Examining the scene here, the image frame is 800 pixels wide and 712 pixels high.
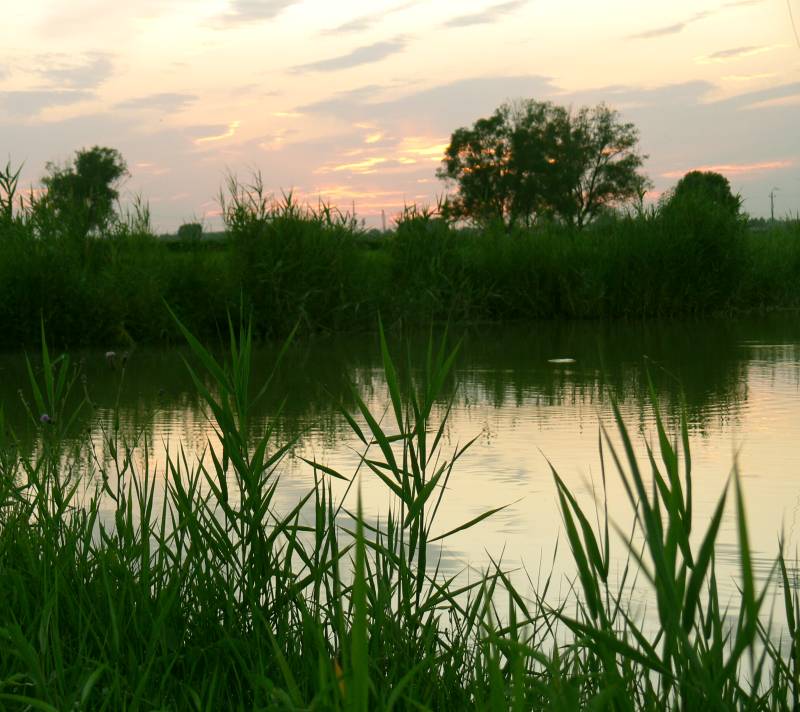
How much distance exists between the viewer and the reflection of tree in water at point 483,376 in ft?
18.7

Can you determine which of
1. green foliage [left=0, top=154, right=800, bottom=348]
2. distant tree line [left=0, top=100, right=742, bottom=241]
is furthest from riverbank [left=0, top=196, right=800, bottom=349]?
distant tree line [left=0, top=100, right=742, bottom=241]

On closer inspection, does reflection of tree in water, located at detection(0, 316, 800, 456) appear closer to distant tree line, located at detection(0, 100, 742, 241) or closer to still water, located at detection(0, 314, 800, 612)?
still water, located at detection(0, 314, 800, 612)

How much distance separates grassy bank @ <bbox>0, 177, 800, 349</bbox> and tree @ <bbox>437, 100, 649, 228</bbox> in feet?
121

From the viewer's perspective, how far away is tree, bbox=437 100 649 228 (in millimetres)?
53062

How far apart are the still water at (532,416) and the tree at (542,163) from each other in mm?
42863

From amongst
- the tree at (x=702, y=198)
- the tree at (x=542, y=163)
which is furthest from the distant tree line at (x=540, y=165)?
the tree at (x=702, y=198)

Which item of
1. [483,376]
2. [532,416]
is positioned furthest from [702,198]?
[532,416]

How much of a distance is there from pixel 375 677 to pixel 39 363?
7.49 metres

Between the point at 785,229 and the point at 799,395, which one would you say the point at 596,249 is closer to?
the point at 785,229

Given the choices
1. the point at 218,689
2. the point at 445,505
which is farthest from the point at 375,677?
the point at 445,505

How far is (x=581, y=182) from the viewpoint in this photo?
5478cm

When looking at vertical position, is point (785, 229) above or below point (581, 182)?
below

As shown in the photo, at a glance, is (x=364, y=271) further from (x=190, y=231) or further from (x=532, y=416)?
(x=532, y=416)

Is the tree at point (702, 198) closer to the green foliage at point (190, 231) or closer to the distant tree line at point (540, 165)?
the green foliage at point (190, 231)
